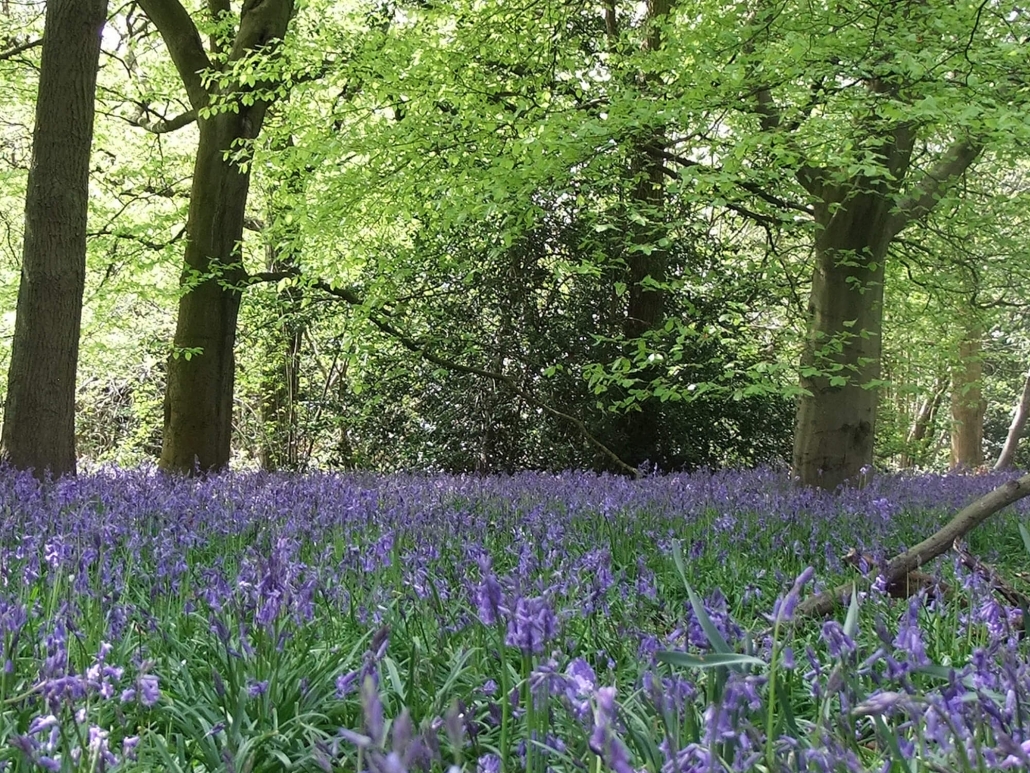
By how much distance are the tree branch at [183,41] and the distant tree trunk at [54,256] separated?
239cm

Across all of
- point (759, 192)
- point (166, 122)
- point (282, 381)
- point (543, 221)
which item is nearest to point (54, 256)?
point (166, 122)

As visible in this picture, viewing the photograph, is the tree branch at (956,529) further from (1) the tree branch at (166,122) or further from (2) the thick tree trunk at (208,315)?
(1) the tree branch at (166,122)

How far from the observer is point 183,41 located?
10109 millimetres

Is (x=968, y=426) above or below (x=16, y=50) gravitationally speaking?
below

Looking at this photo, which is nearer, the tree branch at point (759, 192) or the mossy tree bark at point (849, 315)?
the tree branch at point (759, 192)

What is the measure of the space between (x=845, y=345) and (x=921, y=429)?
57.1 feet

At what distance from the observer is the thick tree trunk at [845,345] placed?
8148 millimetres

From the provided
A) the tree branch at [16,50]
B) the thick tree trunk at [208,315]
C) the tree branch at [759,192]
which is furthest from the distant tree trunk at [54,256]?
the tree branch at [759,192]

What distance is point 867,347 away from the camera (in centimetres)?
822

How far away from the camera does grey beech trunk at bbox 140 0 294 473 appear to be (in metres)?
9.35

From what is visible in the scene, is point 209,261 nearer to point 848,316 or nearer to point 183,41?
point 183,41

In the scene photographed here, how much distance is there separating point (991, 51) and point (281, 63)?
5482 mm

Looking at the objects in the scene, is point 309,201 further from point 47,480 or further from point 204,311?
point 47,480

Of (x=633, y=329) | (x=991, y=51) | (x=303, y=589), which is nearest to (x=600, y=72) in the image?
(x=633, y=329)
